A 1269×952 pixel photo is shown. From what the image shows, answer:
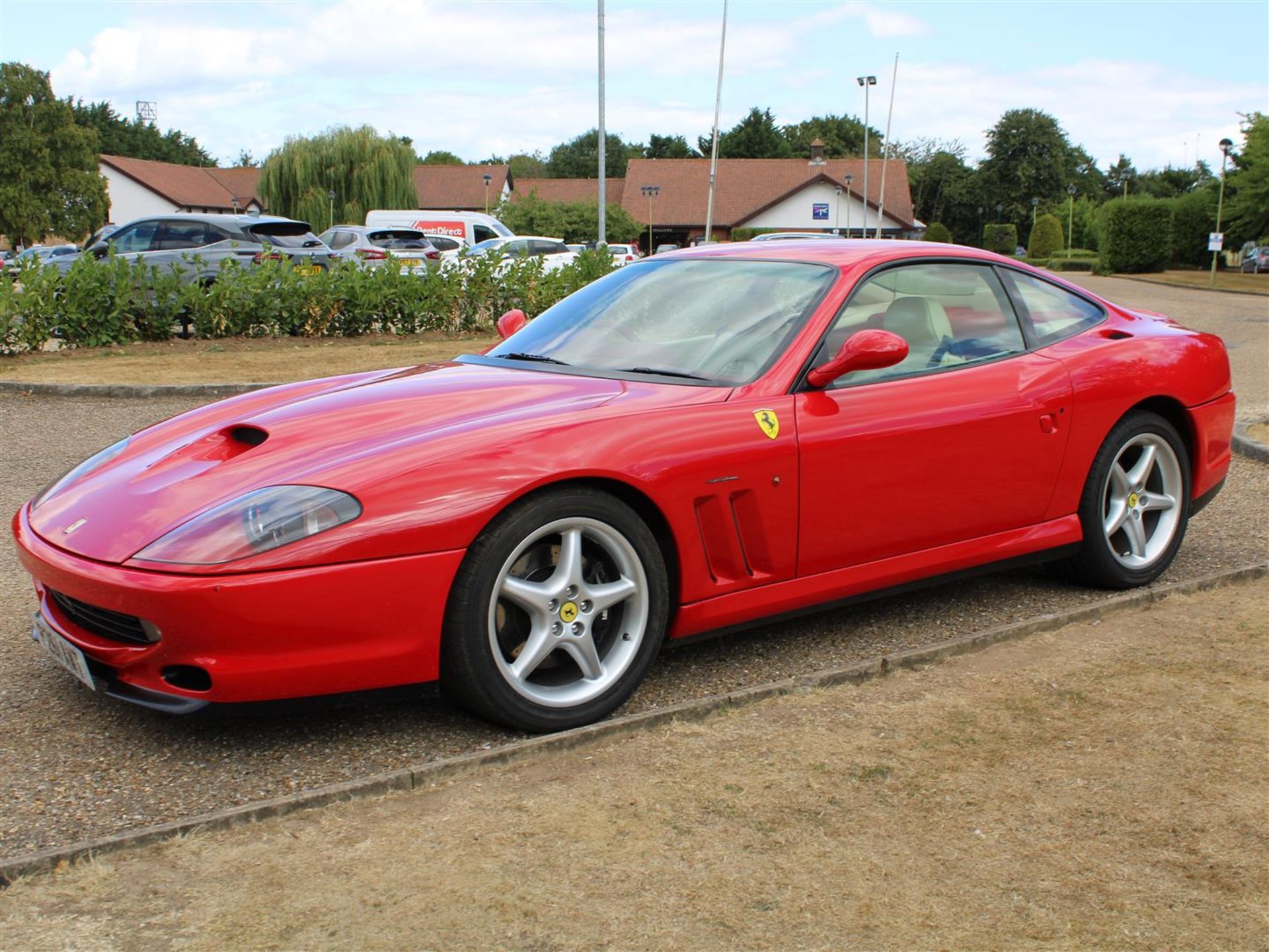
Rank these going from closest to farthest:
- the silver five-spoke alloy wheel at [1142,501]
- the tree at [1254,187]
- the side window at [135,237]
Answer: the silver five-spoke alloy wheel at [1142,501] → the side window at [135,237] → the tree at [1254,187]

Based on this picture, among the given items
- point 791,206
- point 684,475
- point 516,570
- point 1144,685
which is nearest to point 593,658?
point 516,570

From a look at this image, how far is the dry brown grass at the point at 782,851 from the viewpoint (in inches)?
101

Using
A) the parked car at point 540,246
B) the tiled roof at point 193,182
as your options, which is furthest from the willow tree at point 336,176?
the parked car at point 540,246

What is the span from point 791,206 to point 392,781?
7837 cm

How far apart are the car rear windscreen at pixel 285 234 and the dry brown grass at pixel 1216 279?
99.0 ft

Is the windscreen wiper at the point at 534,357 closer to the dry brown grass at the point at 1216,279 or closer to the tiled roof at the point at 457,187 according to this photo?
the dry brown grass at the point at 1216,279

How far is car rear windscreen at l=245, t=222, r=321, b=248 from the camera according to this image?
19547 mm

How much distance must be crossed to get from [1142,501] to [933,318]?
1.27 m

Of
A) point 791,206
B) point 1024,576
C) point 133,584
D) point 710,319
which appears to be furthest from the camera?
point 791,206

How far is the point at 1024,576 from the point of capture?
5391mm

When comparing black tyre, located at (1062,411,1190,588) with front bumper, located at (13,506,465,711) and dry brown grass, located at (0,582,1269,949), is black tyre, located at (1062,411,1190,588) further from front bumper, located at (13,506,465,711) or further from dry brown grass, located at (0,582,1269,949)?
front bumper, located at (13,506,465,711)

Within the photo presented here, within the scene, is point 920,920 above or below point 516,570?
below

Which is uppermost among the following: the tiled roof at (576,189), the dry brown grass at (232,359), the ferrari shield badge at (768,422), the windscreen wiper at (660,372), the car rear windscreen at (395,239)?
the tiled roof at (576,189)

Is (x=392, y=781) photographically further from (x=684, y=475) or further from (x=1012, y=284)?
(x=1012, y=284)
